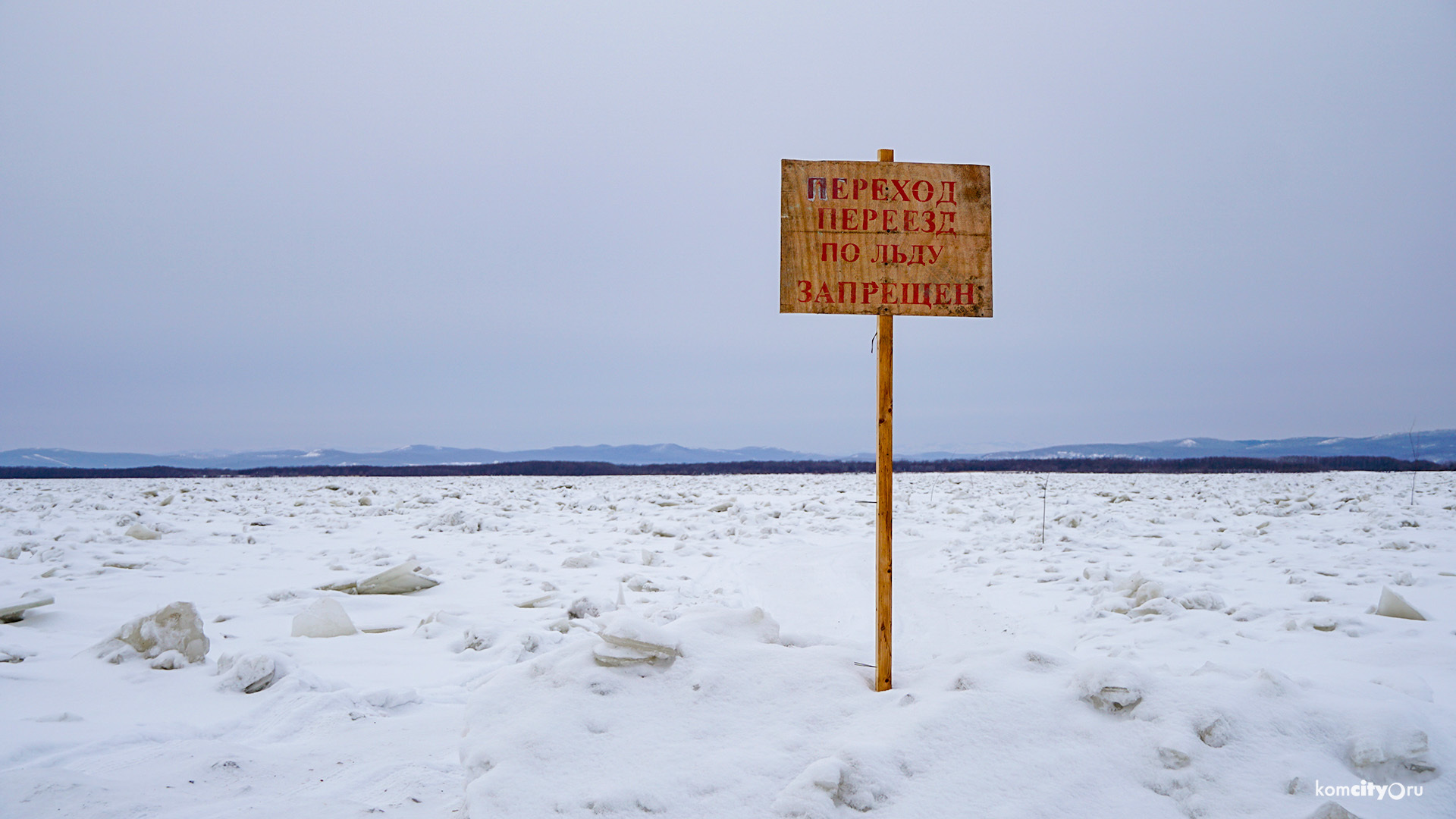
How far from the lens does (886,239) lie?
126 inches

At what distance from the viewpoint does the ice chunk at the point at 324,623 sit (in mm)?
4746

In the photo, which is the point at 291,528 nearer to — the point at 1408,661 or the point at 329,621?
the point at 329,621

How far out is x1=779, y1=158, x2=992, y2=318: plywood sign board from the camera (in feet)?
10.4

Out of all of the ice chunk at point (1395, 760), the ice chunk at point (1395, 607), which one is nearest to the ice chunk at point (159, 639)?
the ice chunk at point (1395, 760)

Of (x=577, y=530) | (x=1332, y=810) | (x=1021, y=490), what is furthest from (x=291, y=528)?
(x=1021, y=490)

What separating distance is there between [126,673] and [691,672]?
11.1 ft

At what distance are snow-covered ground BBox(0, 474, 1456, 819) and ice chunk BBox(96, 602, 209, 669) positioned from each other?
0.05m

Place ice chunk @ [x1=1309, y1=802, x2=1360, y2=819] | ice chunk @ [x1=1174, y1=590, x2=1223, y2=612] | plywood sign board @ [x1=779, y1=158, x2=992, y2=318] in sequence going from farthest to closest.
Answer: ice chunk @ [x1=1174, y1=590, x2=1223, y2=612] < plywood sign board @ [x1=779, y1=158, x2=992, y2=318] < ice chunk @ [x1=1309, y1=802, x2=1360, y2=819]

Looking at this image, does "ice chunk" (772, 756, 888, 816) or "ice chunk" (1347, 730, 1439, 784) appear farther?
"ice chunk" (1347, 730, 1439, 784)

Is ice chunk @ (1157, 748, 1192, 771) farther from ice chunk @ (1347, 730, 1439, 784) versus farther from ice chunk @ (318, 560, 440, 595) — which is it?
ice chunk @ (318, 560, 440, 595)

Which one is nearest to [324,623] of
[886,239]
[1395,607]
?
[886,239]

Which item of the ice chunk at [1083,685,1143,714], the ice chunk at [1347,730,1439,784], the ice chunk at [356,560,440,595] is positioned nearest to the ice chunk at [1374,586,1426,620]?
the ice chunk at [1347,730,1439,784]

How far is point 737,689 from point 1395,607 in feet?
16.7

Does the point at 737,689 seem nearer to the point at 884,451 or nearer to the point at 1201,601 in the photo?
the point at 884,451
